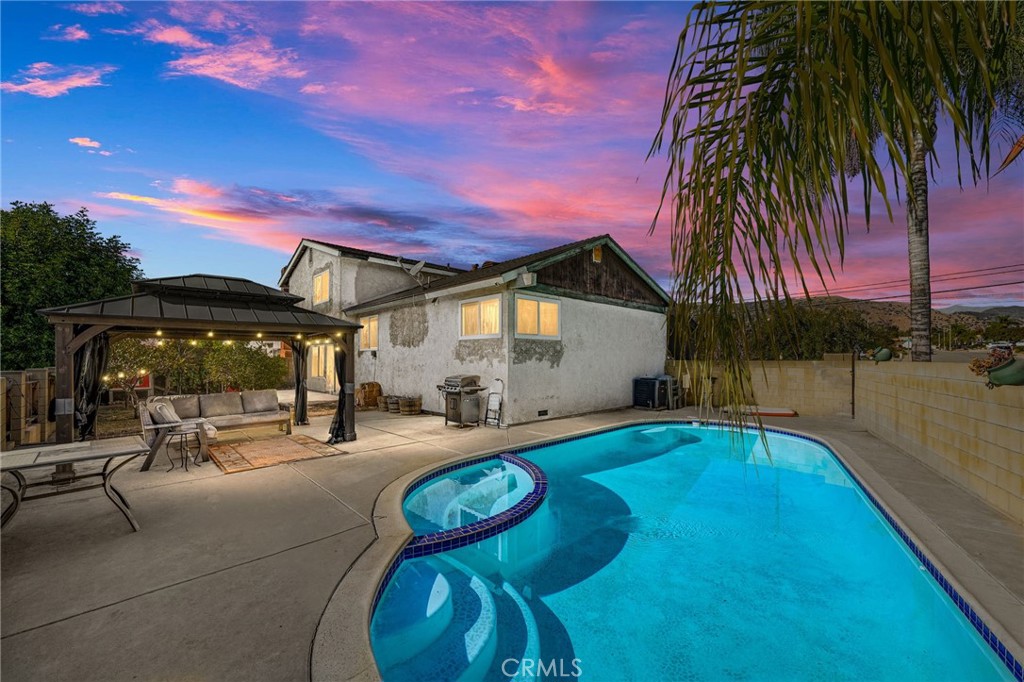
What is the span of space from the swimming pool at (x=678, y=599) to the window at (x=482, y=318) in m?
4.67

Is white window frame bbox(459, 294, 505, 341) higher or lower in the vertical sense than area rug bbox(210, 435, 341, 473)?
higher

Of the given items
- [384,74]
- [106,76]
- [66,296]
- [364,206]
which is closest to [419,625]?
[384,74]

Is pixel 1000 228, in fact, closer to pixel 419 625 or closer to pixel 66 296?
pixel 419 625

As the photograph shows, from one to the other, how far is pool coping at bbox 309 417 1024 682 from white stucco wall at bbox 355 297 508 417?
4492 mm

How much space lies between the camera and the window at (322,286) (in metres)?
16.4

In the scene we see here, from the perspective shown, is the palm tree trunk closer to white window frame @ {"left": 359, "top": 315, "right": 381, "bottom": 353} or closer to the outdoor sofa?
the outdoor sofa

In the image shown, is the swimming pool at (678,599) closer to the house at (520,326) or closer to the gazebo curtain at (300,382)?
the house at (520,326)

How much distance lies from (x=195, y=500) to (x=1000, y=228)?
72.9 feet

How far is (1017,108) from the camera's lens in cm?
571

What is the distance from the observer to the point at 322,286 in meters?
16.8

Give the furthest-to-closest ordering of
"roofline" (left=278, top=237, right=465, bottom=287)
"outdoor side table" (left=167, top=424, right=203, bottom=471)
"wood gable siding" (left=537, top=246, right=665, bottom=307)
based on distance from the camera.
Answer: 1. "roofline" (left=278, top=237, right=465, bottom=287)
2. "wood gable siding" (left=537, top=246, right=665, bottom=307)
3. "outdoor side table" (left=167, top=424, right=203, bottom=471)

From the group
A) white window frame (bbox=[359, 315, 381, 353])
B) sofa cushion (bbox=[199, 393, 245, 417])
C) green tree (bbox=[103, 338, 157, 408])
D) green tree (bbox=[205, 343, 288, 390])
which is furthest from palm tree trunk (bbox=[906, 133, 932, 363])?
green tree (bbox=[103, 338, 157, 408])

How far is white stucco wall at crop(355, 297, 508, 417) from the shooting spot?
10.1 m

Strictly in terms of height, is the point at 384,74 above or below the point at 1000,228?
above
